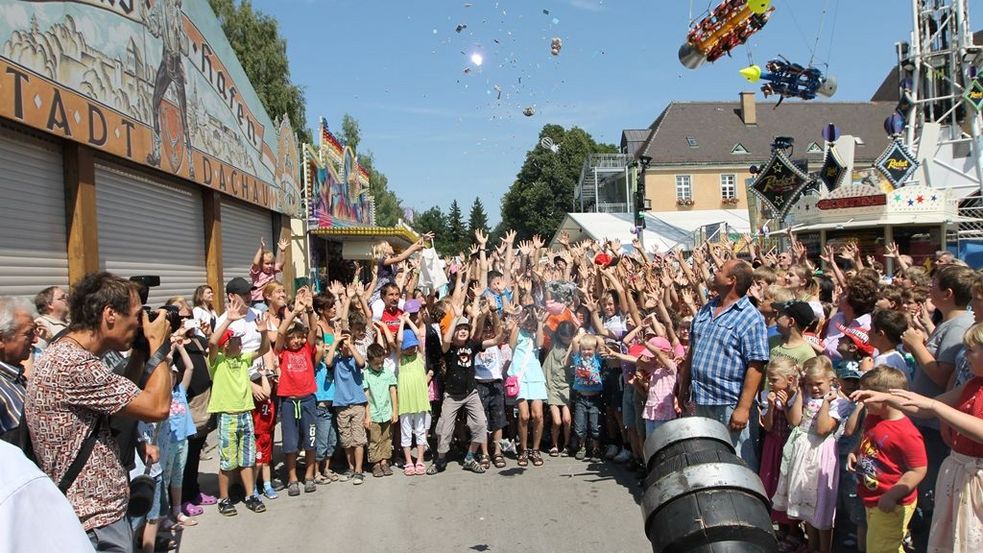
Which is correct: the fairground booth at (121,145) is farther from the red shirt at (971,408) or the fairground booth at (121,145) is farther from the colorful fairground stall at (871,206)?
the colorful fairground stall at (871,206)

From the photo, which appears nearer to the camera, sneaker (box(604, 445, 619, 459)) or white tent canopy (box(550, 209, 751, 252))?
sneaker (box(604, 445, 619, 459))

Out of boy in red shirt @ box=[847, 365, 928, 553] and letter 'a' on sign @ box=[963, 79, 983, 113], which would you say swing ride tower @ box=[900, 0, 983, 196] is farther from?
boy in red shirt @ box=[847, 365, 928, 553]

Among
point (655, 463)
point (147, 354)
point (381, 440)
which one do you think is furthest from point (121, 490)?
point (381, 440)

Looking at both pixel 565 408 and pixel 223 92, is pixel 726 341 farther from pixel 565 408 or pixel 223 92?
pixel 223 92

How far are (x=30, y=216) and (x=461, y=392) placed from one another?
187 inches

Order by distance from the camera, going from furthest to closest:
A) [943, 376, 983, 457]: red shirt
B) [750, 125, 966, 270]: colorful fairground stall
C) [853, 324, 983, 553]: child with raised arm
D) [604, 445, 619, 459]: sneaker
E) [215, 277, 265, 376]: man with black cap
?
[750, 125, 966, 270]: colorful fairground stall → [604, 445, 619, 459]: sneaker → [215, 277, 265, 376]: man with black cap → [943, 376, 983, 457]: red shirt → [853, 324, 983, 553]: child with raised arm

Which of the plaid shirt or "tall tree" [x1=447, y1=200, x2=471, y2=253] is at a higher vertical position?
"tall tree" [x1=447, y1=200, x2=471, y2=253]

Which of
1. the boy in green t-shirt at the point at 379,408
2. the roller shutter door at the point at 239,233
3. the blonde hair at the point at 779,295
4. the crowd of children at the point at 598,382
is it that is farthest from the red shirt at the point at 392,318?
the roller shutter door at the point at 239,233

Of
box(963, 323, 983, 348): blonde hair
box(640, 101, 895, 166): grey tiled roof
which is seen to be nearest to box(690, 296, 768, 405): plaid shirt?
box(963, 323, 983, 348): blonde hair

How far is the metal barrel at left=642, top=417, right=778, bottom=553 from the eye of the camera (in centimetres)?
203

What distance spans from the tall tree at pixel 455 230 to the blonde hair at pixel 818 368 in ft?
222

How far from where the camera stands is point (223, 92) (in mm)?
12656

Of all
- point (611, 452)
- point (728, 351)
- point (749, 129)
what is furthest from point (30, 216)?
point (749, 129)

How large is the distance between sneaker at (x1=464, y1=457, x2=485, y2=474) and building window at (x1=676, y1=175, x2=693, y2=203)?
136 feet
